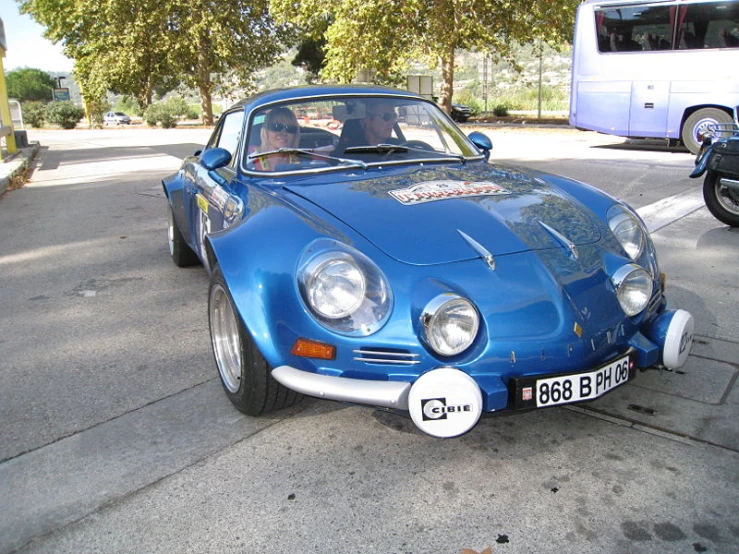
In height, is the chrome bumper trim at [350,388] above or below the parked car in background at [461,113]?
above

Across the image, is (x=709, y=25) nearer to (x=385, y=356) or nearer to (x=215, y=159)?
(x=215, y=159)

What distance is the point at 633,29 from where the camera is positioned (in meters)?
13.8

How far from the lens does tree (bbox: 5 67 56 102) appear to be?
86625 mm

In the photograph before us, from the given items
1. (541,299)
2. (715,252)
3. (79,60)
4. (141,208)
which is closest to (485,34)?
(141,208)

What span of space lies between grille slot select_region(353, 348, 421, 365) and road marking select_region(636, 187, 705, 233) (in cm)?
477

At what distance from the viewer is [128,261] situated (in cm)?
589

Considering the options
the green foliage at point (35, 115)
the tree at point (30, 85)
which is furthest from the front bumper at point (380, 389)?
the tree at point (30, 85)

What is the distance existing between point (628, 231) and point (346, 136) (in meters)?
1.64

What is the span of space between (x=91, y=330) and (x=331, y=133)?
1.91m

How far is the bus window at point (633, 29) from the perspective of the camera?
1340cm

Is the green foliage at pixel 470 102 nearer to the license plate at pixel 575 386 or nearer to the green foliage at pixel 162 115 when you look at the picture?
the green foliage at pixel 162 115

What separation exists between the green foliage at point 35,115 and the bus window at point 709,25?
42.3 metres

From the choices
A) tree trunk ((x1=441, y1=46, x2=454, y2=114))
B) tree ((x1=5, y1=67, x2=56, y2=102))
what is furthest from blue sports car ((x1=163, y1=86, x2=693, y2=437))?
tree ((x1=5, y1=67, x2=56, y2=102))

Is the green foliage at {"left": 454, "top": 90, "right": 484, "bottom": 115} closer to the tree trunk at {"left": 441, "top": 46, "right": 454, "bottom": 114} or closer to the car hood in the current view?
the tree trunk at {"left": 441, "top": 46, "right": 454, "bottom": 114}
